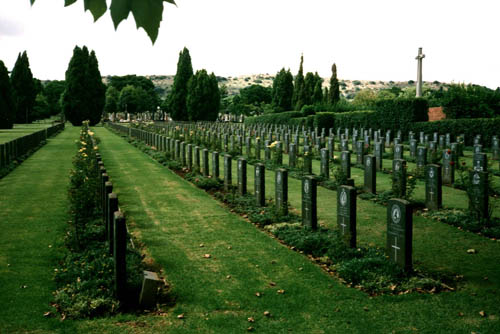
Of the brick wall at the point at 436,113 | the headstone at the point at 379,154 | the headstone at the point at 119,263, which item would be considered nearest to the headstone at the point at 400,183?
the headstone at the point at 379,154

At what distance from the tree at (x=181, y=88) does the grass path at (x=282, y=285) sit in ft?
206

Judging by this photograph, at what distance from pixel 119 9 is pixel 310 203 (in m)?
6.04

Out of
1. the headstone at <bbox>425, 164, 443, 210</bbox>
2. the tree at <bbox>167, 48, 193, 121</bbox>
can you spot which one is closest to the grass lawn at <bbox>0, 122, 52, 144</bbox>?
the tree at <bbox>167, 48, 193, 121</bbox>

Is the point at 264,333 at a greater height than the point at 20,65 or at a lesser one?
lesser

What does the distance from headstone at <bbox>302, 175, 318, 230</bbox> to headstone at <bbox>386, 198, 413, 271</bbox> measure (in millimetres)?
1990

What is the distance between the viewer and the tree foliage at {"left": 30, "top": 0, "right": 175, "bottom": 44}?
2783mm

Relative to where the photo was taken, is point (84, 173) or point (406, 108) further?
point (406, 108)

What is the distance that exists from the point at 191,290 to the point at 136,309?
73 centimetres

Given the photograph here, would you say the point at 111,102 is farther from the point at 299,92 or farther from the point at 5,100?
the point at 299,92

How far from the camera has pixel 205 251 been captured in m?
7.33

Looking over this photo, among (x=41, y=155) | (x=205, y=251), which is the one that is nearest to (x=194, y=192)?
(x=205, y=251)

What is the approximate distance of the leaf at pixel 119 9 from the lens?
9.11 ft

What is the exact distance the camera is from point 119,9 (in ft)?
9.12

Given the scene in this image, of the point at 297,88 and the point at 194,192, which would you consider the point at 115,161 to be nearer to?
the point at 194,192
